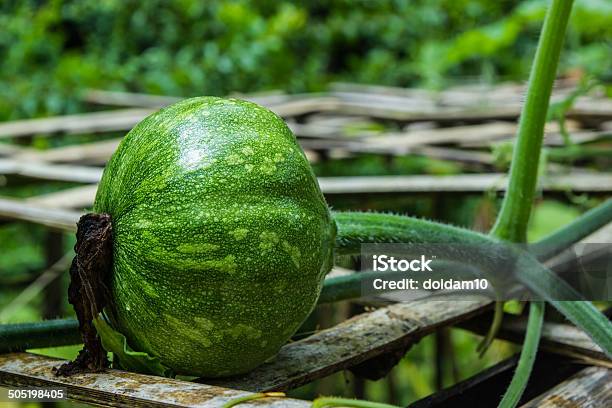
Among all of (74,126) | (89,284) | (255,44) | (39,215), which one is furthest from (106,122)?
(255,44)

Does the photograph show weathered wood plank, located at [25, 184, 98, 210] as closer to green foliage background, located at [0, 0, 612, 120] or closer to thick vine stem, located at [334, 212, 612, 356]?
thick vine stem, located at [334, 212, 612, 356]

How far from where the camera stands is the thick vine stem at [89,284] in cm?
133

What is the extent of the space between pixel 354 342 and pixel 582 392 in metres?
0.39

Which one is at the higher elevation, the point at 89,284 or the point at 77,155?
the point at 77,155

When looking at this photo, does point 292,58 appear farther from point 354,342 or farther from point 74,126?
point 354,342

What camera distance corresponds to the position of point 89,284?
1.33 meters

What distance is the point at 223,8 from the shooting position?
24.2 feet

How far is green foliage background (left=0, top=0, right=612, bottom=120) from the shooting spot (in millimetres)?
5934

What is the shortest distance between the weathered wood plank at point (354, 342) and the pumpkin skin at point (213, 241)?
0.16 ft

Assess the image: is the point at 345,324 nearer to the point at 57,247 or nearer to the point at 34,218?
the point at 34,218

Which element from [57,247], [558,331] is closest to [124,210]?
[558,331]

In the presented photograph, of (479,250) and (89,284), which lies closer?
(89,284)

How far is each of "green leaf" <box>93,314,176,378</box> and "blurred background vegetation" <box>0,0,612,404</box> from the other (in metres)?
1.44

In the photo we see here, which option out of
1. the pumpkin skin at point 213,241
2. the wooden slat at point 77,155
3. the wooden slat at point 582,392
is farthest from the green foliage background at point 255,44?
the pumpkin skin at point 213,241
